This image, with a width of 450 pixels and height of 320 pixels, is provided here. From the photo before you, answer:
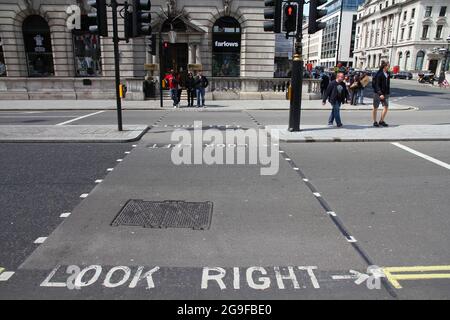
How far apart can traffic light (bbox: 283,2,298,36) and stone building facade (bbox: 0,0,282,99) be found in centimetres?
1402

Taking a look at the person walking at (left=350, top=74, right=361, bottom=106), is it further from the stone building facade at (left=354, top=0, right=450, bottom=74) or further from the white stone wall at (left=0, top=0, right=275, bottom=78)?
the stone building facade at (left=354, top=0, right=450, bottom=74)

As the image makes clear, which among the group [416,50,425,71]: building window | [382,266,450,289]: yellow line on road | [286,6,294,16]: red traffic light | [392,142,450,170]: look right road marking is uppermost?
[416,50,425,71]: building window

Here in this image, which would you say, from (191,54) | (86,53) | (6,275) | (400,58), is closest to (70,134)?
(6,275)

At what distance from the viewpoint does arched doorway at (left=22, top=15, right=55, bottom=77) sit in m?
24.2

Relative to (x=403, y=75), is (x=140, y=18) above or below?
above

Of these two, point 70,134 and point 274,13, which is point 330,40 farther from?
point 70,134

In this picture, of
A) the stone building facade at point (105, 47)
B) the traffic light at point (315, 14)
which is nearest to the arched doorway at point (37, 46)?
the stone building facade at point (105, 47)

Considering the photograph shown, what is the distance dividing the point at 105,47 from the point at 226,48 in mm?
8247

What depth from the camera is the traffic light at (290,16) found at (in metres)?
9.84

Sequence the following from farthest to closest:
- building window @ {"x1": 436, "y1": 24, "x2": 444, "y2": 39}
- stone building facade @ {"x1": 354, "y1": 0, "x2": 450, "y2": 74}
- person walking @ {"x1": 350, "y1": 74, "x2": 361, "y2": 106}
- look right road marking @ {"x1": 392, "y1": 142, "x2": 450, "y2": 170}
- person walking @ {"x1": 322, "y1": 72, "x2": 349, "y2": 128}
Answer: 1. building window @ {"x1": 436, "y1": 24, "x2": 444, "y2": 39}
2. stone building facade @ {"x1": 354, "y1": 0, "x2": 450, "y2": 74}
3. person walking @ {"x1": 350, "y1": 74, "x2": 361, "y2": 106}
4. person walking @ {"x1": 322, "y1": 72, "x2": 349, "y2": 128}
5. look right road marking @ {"x1": 392, "y1": 142, "x2": 450, "y2": 170}

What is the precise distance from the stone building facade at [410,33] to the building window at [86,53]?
2714 inches

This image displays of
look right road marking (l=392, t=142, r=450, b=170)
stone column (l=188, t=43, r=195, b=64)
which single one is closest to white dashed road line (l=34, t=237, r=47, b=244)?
look right road marking (l=392, t=142, r=450, b=170)

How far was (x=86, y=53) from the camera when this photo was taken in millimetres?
24859
